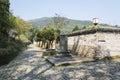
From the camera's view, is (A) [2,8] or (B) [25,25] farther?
(B) [25,25]

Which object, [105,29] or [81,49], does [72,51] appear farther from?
[105,29]

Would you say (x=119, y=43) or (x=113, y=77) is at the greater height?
(x=119, y=43)

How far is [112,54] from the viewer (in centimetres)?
1778

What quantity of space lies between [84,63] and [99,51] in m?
2.24

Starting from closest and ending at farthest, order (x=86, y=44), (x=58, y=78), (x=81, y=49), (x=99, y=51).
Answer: (x=58, y=78), (x=99, y=51), (x=86, y=44), (x=81, y=49)

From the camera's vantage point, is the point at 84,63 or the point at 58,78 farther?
the point at 84,63

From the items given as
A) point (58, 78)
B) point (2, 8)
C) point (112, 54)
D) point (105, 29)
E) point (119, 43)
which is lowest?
point (58, 78)

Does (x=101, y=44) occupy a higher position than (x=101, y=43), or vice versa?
(x=101, y=43)

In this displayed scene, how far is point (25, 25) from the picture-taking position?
65.8m

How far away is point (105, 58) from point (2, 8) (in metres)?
14.2

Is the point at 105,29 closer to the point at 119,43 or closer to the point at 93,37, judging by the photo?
the point at 93,37

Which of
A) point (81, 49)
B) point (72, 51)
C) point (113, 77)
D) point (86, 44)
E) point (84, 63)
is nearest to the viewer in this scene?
point (113, 77)

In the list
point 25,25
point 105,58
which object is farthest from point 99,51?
point 25,25

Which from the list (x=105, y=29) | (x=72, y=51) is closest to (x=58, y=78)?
(x=105, y=29)
